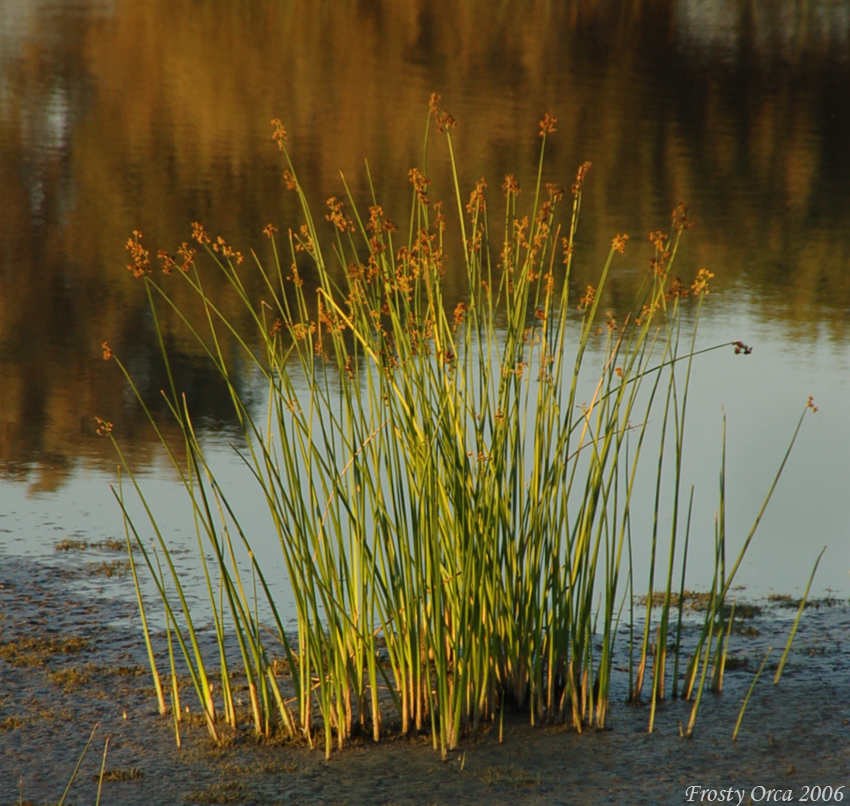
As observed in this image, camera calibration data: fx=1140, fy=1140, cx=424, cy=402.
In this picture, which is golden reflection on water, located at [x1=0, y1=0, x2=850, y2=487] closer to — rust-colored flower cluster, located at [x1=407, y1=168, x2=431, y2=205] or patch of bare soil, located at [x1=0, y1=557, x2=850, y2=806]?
patch of bare soil, located at [x1=0, y1=557, x2=850, y2=806]

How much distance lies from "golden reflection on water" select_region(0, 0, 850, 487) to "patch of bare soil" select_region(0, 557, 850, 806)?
2.83 metres

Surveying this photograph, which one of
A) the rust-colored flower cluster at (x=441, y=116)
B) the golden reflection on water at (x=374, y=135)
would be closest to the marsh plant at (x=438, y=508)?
the rust-colored flower cluster at (x=441, y=116)

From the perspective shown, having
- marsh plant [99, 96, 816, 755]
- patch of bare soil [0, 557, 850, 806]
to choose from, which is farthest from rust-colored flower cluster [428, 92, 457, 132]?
patch of bare soil [0, 557, 850, 806]

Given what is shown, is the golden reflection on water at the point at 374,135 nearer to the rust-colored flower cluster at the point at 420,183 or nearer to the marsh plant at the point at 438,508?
the marsh plant at the point at 438,508

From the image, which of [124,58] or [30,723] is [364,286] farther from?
[124,58]

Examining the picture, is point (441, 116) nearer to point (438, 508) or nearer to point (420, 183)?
point (420, 183)

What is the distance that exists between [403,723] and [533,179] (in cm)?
819

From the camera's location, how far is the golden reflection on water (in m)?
7.64

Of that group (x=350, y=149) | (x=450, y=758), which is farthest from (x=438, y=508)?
(x=350, y=149)

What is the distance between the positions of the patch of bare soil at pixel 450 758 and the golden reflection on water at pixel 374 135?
2.83m

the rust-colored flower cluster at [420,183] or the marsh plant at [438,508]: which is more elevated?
the rust-colored flower cluster at [420,183]

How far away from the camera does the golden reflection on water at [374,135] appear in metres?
7.64

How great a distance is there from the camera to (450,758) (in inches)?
86.0

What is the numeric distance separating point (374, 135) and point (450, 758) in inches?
372
